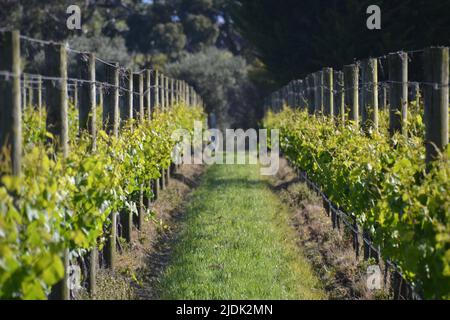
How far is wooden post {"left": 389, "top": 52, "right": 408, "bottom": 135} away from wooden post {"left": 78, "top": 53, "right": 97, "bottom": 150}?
9.25 ft

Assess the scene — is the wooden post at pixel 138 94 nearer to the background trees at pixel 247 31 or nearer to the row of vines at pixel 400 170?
the row of vines at pixel 400 170

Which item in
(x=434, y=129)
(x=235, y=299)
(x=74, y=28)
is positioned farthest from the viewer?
(x=74, y=28)

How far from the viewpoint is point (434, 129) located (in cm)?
656

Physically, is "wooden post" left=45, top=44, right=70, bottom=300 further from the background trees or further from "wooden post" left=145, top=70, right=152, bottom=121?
the background trees

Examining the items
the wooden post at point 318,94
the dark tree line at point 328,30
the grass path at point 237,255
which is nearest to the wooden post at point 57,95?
the grass path at point 237,255

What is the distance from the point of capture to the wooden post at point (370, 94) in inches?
380

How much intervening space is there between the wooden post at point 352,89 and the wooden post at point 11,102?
5.88 metres

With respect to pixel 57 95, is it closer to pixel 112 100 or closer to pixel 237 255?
pixel 112 100

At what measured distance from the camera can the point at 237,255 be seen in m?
9.53

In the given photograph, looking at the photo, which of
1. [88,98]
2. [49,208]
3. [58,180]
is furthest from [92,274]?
[49,208]

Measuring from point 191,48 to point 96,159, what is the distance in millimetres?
58180

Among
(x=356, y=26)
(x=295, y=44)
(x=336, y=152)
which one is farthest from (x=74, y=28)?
(x=336, y=152)

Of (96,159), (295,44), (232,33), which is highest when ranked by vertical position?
(232,33)

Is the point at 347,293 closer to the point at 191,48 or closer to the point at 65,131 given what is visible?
the point at 65,131
